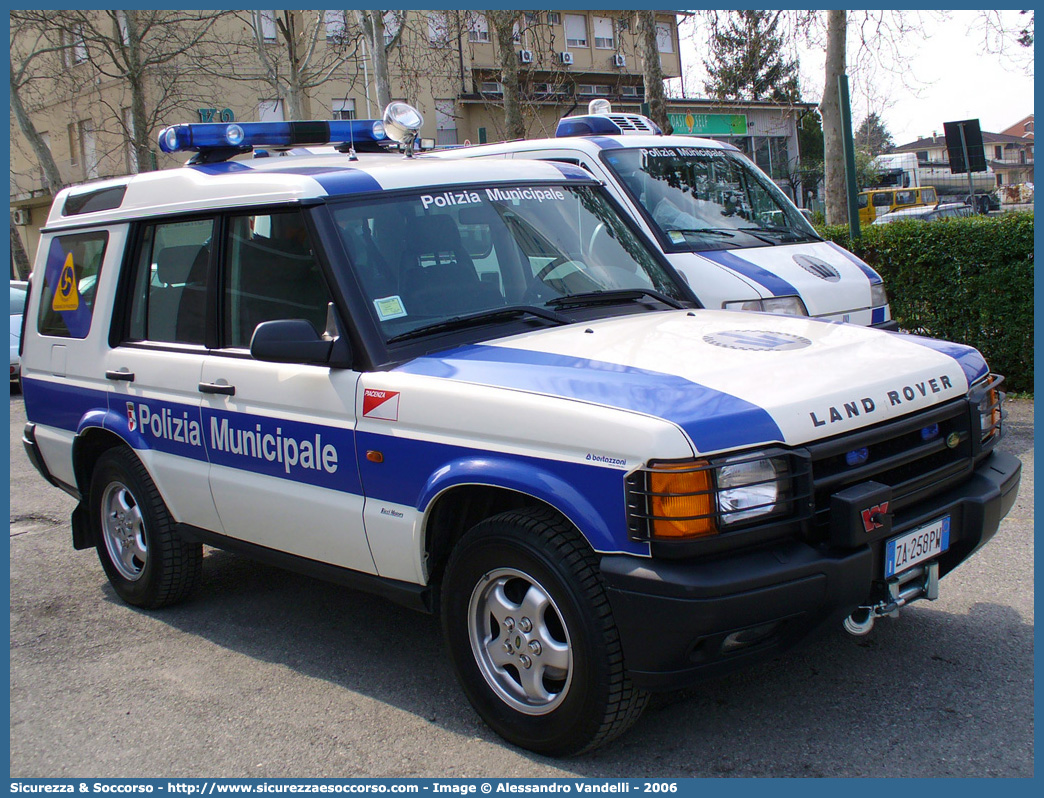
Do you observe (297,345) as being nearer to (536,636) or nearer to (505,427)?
(505,427)

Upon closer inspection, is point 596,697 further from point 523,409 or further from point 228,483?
point 228,483

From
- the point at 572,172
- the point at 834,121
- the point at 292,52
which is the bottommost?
the point at 572,172

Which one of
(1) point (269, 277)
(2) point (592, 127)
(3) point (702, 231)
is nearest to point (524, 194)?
(1) point (269, 277)

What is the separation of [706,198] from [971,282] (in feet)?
9.84

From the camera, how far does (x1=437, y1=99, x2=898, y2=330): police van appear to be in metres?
7.17

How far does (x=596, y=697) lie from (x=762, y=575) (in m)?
0.66

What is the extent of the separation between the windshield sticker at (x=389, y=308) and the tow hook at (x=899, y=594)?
1944mm

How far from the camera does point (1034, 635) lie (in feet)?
13.6

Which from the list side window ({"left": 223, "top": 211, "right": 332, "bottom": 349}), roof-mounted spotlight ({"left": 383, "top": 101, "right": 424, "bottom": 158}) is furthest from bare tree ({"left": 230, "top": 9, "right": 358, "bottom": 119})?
side window ({"left": 223, "top": 211, "right": 332, "bottom": 349})

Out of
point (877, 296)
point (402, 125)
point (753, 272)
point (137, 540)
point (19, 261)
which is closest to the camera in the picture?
point (137, 540)

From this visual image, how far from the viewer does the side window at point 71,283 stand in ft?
17.1

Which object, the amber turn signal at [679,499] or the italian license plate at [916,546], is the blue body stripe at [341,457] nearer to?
the amber turn signal at [679,499]

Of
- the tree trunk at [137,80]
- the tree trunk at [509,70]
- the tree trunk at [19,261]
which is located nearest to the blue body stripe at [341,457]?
the tree trunk at [509,70]

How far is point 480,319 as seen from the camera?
3.94 meters
